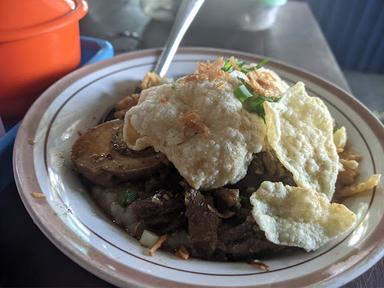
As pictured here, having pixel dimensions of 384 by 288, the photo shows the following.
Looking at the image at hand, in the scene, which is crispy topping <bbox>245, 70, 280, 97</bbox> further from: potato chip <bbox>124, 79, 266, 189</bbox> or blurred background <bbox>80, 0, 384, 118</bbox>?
blurred background <bbox>80, 0, 384, 118</bbox>

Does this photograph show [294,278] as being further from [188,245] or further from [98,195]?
[98,195]

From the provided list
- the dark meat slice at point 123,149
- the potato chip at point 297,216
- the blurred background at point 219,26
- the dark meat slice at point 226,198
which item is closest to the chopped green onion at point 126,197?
the dark meat slice at point 123,149

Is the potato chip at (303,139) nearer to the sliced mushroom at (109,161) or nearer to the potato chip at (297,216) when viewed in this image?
the potato chip at (297,216)

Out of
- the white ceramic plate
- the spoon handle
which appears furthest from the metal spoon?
the white ceramic plate

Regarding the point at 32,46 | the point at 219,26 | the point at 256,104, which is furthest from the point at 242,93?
the point at 219,26

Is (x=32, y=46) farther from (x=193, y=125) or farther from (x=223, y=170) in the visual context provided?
(x=223, y=170)

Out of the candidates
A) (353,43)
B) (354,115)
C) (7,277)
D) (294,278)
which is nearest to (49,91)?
(7,277)

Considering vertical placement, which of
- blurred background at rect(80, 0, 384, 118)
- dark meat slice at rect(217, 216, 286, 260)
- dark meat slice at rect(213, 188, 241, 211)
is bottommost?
blurred background at rect(80, 0, 384, 118)
